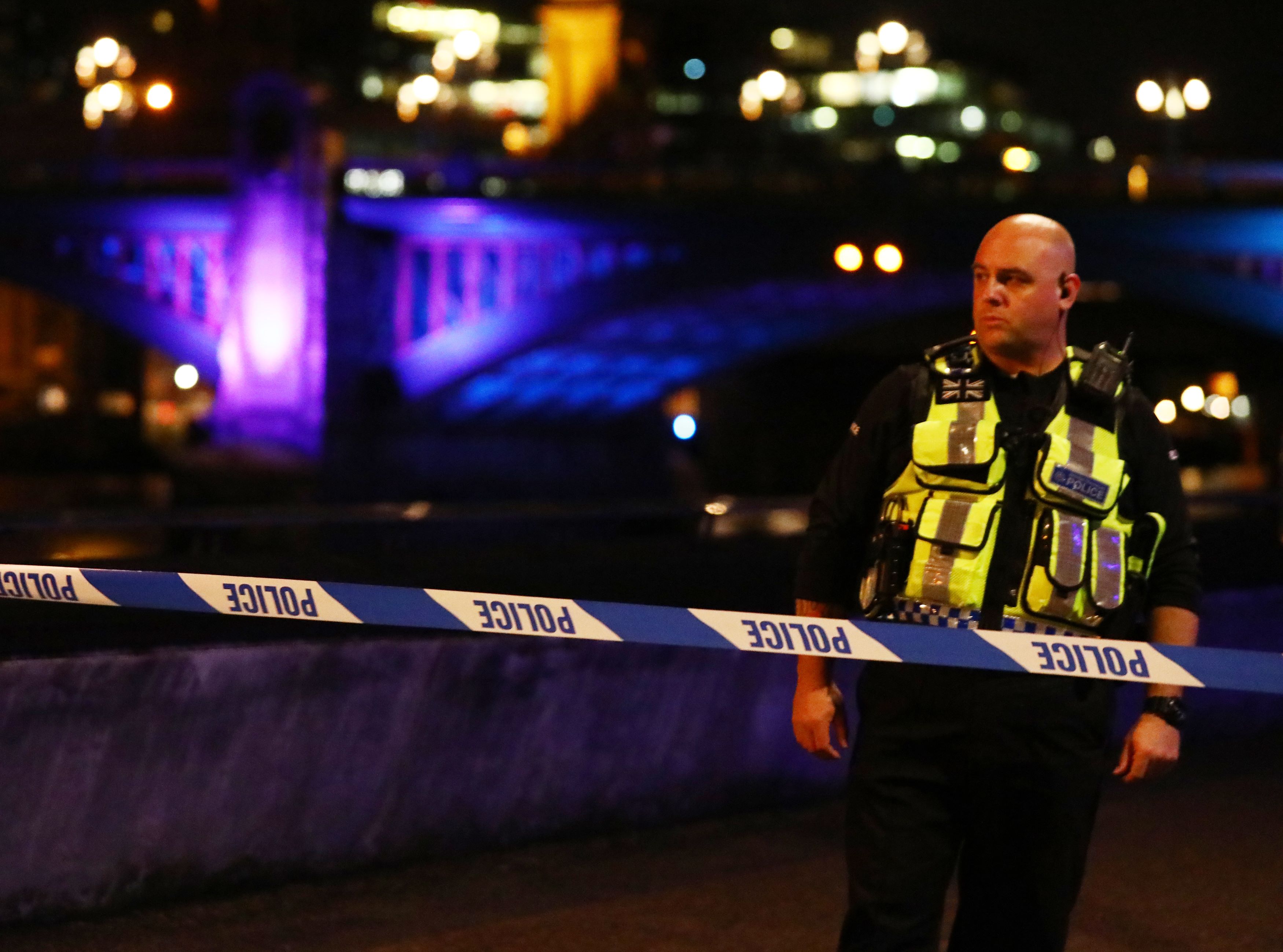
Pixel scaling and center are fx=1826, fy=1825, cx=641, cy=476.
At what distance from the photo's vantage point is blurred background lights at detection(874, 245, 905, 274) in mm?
32562

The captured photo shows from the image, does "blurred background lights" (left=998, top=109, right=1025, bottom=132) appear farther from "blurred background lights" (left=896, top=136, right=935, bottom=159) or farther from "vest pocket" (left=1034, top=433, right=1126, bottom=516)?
"vest pocket" (left=1034, top=433, right=1126, bottom=516)

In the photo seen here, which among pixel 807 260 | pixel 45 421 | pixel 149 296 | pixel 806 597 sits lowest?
pixel 45 421

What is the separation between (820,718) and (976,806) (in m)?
0.34

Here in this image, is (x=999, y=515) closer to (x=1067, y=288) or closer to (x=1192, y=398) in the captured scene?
(x=1067, y=288)

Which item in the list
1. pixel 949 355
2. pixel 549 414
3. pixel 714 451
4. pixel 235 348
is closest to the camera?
pixel 949 355

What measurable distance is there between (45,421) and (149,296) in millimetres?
29299

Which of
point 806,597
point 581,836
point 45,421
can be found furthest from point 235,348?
point 806,597

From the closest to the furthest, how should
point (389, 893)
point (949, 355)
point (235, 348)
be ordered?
point (949, 355)
point (389, 893)
point (235, 348)

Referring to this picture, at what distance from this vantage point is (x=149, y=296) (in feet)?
132

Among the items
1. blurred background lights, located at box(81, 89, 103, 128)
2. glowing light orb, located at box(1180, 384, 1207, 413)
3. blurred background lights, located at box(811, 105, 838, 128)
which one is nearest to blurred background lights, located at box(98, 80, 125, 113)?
blurred background lights, located at box(81, 89, 103, 128)

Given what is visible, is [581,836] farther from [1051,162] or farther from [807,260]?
[1051,162]

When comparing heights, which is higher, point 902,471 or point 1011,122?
point 902,471

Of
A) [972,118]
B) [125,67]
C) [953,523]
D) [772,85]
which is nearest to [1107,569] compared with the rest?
[953,523]

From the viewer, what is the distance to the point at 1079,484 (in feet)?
11.6
